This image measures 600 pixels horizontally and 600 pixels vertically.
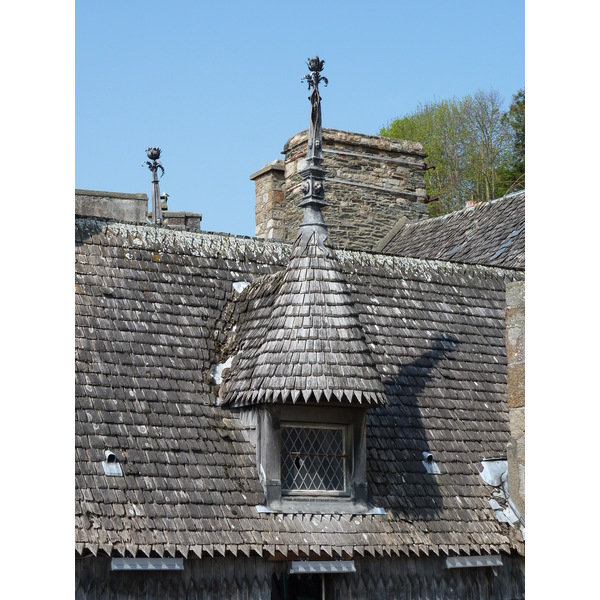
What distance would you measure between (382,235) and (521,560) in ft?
33.7

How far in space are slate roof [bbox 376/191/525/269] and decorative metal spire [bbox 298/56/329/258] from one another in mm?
4320

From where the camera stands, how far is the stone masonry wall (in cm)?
1053

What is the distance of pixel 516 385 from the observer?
34.9ft

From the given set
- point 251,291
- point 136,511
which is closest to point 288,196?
point 251,291

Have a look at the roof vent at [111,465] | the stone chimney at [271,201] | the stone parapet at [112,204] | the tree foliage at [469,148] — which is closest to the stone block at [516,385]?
the roof vent at [111,465]

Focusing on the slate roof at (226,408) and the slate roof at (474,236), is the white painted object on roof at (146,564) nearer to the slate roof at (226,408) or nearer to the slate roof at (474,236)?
the slate roof at (226,408)

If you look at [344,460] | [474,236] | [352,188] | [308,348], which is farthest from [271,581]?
[352,188]

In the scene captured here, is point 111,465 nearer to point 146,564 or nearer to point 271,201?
point 146,564

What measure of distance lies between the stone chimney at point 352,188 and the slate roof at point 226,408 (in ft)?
22.0

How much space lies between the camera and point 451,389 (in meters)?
12.7

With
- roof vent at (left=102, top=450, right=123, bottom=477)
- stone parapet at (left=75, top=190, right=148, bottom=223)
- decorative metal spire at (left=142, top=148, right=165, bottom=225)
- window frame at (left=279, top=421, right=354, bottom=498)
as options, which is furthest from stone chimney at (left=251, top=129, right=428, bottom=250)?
roof vent at (left=102, top=450, right=123, bottom=477)

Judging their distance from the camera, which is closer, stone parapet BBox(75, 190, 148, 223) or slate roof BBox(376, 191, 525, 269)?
slate roof BBox(376, 191, 525, 269)

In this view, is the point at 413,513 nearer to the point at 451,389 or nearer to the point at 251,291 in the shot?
the point at 451,389

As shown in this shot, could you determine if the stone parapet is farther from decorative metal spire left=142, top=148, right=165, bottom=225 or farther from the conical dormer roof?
the conical dormer roof
